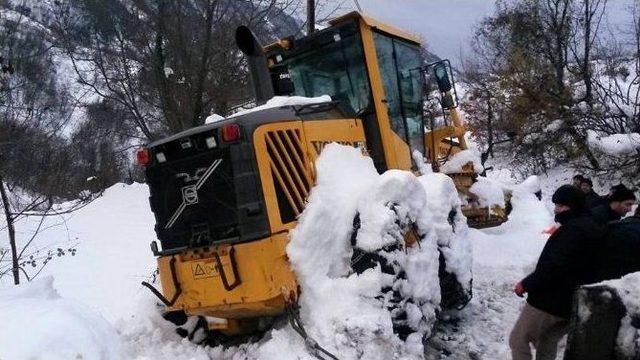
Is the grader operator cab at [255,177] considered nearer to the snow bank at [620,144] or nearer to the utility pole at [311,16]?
the utility pole at [311,16]

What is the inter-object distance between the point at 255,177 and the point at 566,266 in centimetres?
215

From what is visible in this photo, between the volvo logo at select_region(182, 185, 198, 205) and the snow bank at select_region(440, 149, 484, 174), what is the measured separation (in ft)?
13.2

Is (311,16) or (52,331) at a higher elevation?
(311,16)

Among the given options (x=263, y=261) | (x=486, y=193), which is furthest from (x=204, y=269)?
(x=486, y=193)

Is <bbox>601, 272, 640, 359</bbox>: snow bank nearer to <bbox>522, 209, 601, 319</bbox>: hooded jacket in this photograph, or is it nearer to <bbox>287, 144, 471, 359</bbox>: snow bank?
<bbox>522, 209, 601, 319</bbox>: hooded jacket

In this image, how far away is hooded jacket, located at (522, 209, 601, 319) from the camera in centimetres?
385

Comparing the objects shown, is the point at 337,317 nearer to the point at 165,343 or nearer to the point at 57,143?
the point at 165,343

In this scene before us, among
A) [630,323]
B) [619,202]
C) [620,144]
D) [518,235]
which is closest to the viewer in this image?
[630,323]

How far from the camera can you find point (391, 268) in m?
4.32

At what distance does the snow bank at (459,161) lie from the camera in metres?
7.67

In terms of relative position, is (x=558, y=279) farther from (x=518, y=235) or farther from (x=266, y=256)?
(x=518, y=235)

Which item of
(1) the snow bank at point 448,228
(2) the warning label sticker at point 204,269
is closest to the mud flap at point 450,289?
(1) the snow bank at point 448,228

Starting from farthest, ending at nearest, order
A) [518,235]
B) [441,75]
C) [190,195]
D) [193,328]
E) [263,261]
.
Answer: [518,235] < [441,75] < [193,328] < [190,195] < [263,261]

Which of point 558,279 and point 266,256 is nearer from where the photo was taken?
point 558,279
